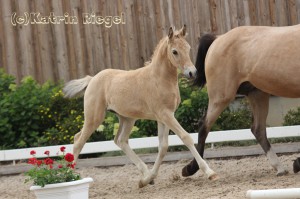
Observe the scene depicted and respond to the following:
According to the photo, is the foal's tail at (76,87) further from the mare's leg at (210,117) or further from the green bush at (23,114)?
the green bush at (23,114)

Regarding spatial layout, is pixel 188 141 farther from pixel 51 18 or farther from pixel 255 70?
pixel 51 18

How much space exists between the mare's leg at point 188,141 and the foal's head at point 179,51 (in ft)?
1.92

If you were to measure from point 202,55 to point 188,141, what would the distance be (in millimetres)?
1702

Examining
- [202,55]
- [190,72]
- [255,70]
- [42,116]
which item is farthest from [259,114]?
[42,116]

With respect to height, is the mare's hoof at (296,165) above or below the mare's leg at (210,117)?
below

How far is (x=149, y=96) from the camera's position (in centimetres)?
932

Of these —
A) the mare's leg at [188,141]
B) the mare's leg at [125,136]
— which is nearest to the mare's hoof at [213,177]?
the mare's leg at [188,141]

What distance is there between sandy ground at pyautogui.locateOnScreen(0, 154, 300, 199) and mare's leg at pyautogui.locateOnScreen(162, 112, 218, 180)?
0.15 m

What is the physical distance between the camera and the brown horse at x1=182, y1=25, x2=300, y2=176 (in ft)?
29.3

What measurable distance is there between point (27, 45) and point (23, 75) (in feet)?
1.68

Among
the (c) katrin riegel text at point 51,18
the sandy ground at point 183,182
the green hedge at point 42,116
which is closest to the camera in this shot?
the sandy ground at point 183,182

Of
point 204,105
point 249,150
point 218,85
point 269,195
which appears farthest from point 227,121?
point 269,195

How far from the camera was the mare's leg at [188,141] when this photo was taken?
876cm

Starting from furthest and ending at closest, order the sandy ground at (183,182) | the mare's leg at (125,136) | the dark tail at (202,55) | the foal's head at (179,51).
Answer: the dark tail at (202,55) → the mare's leg at (125,136) → the foal's head at (179,51) → the sandy ground at (183,182)
